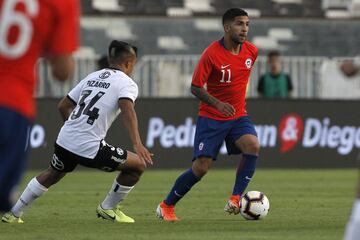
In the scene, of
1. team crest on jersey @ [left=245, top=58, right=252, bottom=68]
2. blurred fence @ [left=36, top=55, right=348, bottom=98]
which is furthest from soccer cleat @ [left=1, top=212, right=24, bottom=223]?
blurred fence @ [left=36, top=55, right=348, bottom=98]

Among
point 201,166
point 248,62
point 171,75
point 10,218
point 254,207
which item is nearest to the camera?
point 10,218

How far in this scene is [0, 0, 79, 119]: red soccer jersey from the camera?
21.0 feet

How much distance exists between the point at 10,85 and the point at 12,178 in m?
0.49

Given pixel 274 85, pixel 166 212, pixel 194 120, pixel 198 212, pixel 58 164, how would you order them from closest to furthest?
pixel 58 164
pixel 166 212
pixel 198 212
pixel 194 120
pixel 274 85

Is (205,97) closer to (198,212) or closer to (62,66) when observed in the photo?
(198,212)

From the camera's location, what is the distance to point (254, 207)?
12.1 meters

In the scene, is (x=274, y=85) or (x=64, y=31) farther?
(x=274, y=85)

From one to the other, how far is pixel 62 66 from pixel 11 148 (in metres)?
0.51

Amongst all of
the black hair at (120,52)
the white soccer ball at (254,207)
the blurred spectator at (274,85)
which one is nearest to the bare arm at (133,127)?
the black hair at (120,52)

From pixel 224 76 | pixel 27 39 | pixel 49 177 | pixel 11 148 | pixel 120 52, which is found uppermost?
pixel 27 39

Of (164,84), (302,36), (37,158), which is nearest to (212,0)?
(302,36)

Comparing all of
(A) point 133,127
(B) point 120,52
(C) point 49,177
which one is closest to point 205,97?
(B) point 120,52

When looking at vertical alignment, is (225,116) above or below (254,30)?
above

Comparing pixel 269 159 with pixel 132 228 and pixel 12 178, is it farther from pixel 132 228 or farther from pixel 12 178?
pixel 12 178
